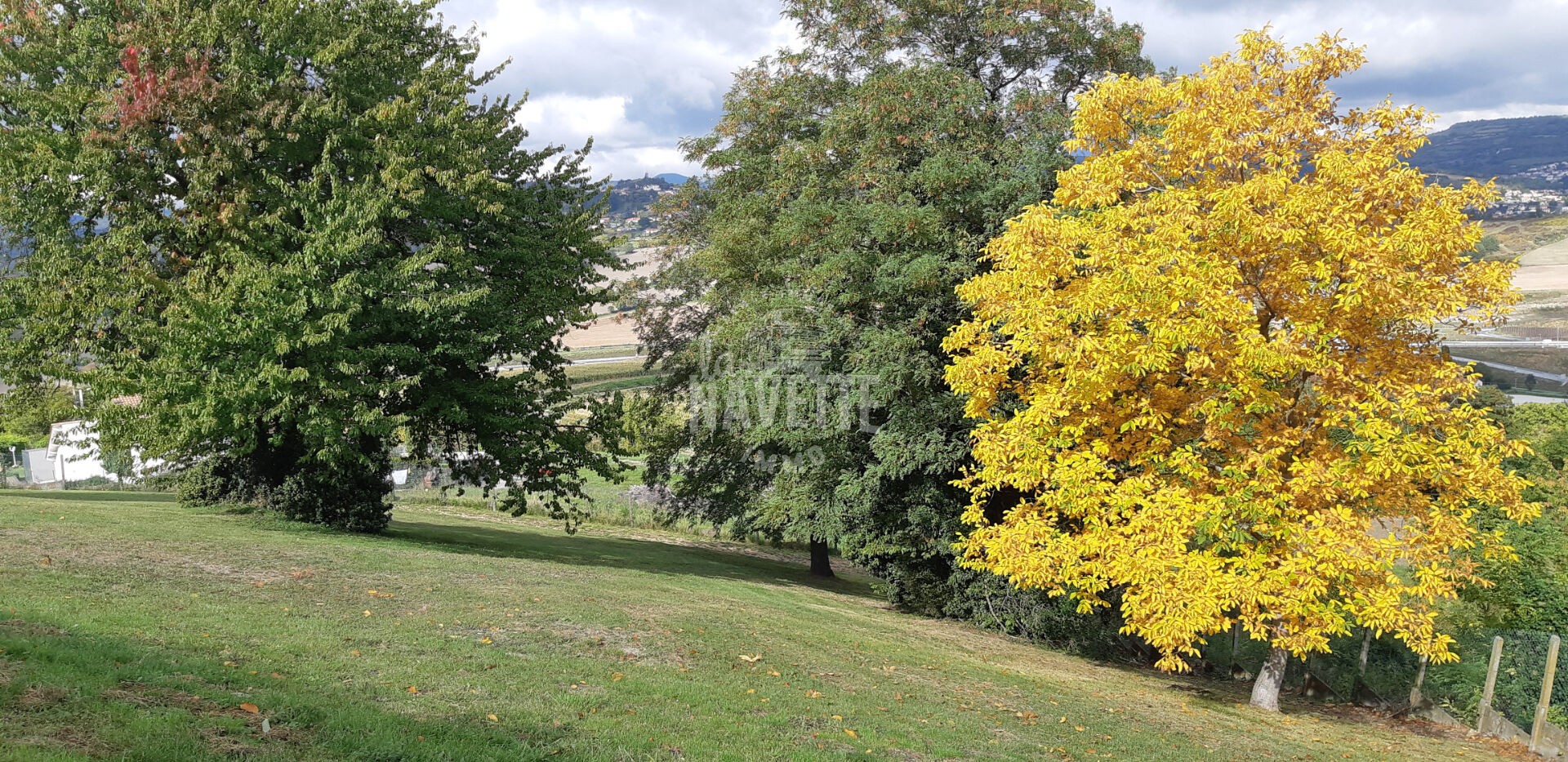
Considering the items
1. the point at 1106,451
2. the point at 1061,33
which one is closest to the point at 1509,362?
the point at 1061,33

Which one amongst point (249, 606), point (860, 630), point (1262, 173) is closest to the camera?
point (249, 606)

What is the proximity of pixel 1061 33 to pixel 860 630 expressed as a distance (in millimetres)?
15732

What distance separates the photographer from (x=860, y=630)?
15.9m

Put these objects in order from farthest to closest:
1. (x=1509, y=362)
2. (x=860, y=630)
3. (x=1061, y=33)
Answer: (x=1509, y=362)
(x=1061, y=33)
(x=860, y=630)

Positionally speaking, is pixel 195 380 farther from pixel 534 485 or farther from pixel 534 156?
pixel 534 156

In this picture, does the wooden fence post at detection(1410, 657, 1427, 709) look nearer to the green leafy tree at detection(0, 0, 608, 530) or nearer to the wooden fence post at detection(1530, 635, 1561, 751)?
the wooden fence post at detection(1530, 635, 1561, 751)

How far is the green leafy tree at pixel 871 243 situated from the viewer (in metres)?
19.2

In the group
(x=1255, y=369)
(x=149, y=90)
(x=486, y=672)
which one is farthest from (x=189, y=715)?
(x=149, y=90)

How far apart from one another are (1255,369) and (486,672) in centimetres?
1031

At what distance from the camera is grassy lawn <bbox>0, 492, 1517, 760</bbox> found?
6.41 metres

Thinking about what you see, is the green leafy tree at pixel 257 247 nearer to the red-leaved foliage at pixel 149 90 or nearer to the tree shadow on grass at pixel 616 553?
the red-leaved foliage at pixel 149 90

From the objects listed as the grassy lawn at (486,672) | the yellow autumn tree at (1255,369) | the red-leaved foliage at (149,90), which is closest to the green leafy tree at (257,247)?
the red-leaved foliage at (149,90)

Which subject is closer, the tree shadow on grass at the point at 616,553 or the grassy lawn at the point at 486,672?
the grassy lawn at the point at 486,672

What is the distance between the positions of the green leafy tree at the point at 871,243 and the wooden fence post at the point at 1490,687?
887 cm
